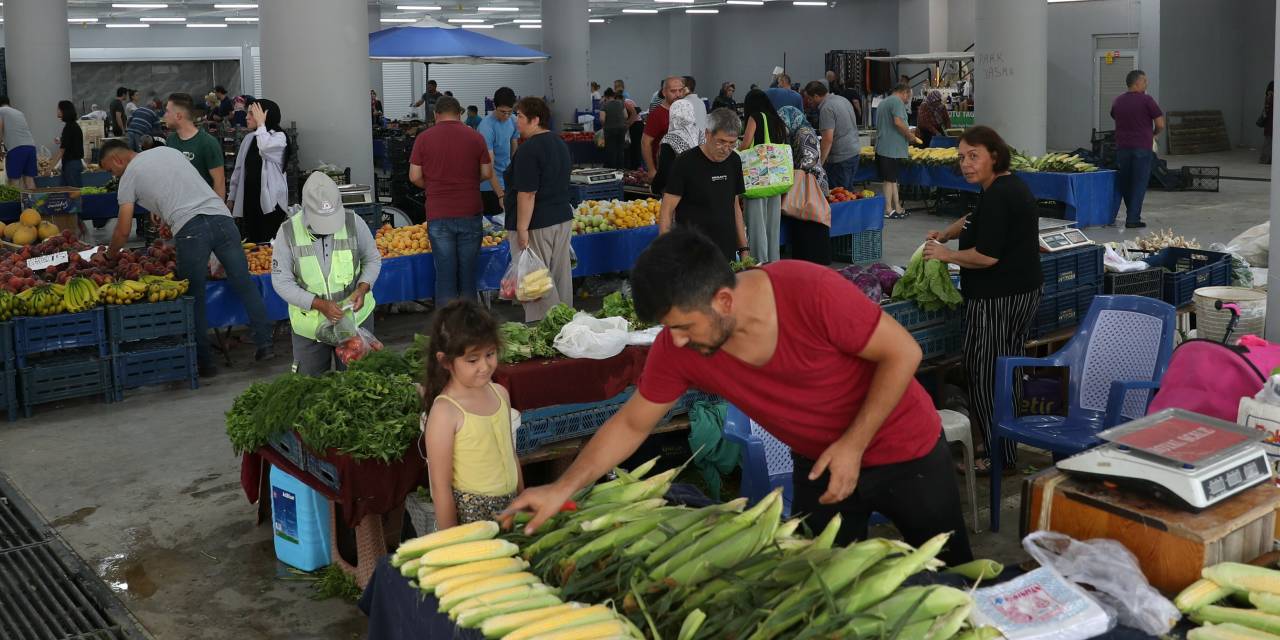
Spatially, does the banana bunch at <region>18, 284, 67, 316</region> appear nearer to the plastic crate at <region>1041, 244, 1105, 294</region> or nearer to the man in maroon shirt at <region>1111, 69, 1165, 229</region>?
the plastic crate at <region>1041, 244, 1105, 294</region>

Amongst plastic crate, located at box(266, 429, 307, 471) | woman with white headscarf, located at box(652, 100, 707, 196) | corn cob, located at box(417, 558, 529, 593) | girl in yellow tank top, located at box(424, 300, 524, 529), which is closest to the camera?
corn cob, located at box(417, 558, 529, 593)

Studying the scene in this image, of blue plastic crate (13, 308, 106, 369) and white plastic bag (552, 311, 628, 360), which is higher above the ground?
white plastic bag (552, 311, 628, 360)

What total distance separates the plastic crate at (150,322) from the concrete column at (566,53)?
49.1 feet

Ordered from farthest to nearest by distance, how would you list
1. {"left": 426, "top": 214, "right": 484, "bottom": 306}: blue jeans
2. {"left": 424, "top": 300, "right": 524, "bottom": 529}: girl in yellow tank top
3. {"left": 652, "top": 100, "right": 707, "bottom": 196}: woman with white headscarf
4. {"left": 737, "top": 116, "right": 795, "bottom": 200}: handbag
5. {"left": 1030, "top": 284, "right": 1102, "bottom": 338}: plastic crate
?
Answer: 1. {"left": 652, "top": 100, "right": 707, "bottom": 196}: woman with white headscarf
2. {"left": 737, "top": 116, "right": 795, "bottom": 200}: handbag
3. {"left": 426, "top": 214, "right": 484, "bottom": 306}: blue jeans
4. {"left": 1030, "top": 284, "right": 1102, "bottom": 338}: plastic crate
5. {"left": 424, "top": 300, "right": 524, "bottom": 529}: girl in yellow tank top

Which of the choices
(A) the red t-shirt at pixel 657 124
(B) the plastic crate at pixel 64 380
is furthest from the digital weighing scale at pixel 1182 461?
(A) the red t-shirt at pixel 657 124

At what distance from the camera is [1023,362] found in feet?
17.5

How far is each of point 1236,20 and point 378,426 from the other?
24.2 meters

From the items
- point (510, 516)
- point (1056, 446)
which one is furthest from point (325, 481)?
point (1056, 446)

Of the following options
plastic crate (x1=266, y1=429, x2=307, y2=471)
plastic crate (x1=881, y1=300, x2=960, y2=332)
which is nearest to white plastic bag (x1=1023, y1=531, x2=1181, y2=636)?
plastic crate (x1=266, y1=429, x2=307, y2=471)

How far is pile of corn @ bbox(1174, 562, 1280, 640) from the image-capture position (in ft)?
9.42

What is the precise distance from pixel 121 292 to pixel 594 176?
5.40 m

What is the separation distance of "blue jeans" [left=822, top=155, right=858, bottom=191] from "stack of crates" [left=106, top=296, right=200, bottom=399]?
7.83m

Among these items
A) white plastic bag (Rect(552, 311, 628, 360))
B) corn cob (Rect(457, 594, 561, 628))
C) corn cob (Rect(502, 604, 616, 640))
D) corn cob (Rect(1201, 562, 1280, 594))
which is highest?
white plastic bag (Rect(552, 311, 628, 360))

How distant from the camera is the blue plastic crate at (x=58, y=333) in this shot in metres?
7.19
